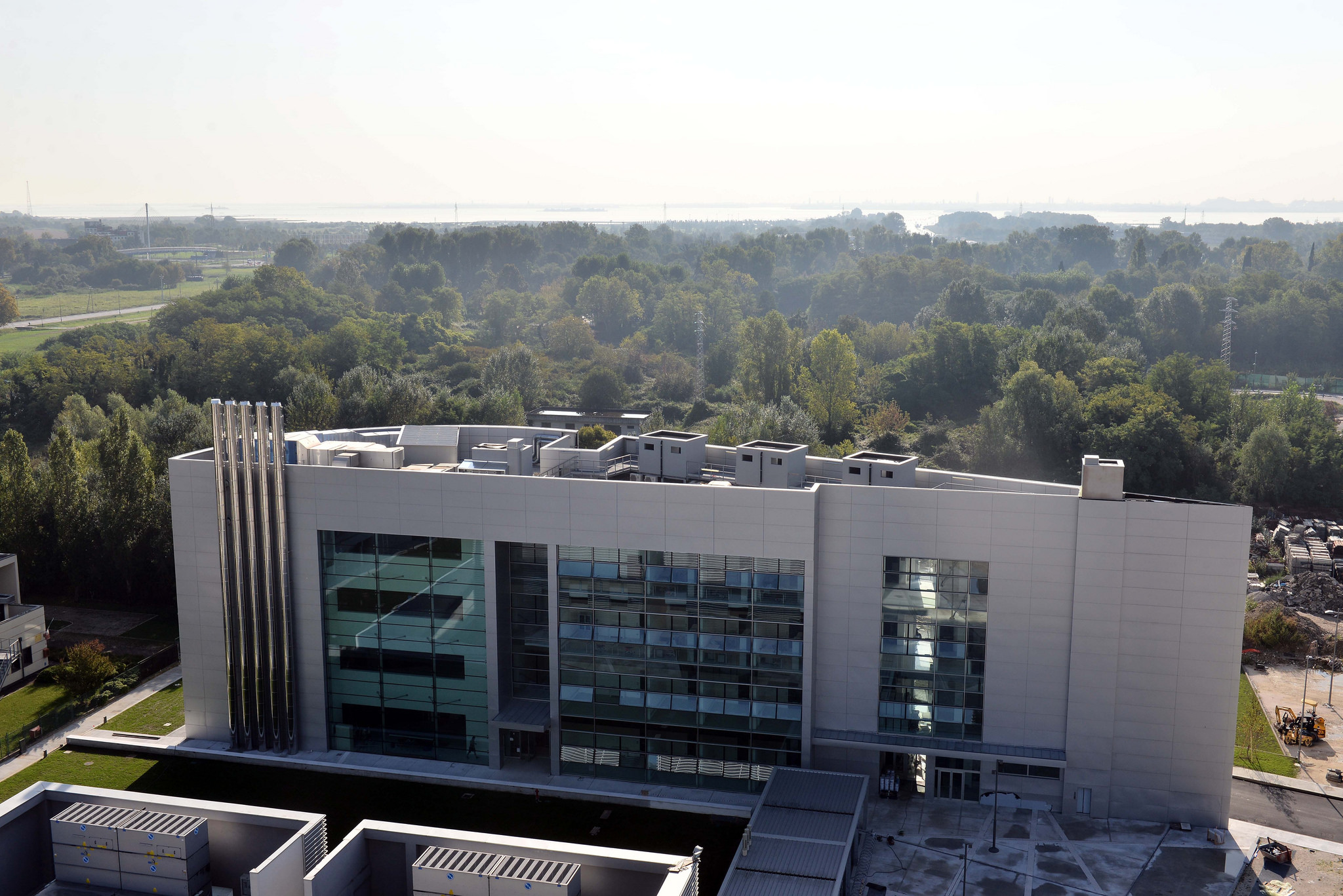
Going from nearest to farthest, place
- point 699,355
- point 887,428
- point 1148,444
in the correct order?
point 1148,444
point 887,428
point 699,355

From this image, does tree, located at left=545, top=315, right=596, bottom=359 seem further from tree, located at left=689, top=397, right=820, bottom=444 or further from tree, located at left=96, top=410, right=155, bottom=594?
tree, located at left=96, top=410, right=155, bottom=594

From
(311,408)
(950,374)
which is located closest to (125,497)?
(311,408)

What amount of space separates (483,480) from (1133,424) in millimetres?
69526

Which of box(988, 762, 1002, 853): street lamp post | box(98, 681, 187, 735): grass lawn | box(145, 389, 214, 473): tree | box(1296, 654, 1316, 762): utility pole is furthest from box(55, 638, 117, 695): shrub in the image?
box(1296, 654, 1316, 762): utility pole

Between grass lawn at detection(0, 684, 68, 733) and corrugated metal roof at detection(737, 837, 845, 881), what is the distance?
114ft

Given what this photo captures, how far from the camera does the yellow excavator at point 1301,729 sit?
45.9 meters

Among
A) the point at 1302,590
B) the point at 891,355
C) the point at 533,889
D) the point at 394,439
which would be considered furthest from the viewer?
the point at 891,355

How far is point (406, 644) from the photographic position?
42.0 meters

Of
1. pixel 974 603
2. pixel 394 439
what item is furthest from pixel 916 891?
pixel 394 439

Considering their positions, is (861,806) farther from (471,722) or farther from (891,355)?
(891,355)

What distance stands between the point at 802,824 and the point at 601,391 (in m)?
96.0

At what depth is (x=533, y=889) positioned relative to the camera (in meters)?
23.7

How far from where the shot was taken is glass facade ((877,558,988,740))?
3869 cm

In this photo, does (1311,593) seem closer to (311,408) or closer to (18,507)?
(311,408)
